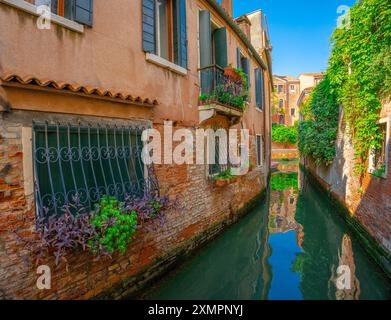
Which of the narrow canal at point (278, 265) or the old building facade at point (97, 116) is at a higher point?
the old building facade at point (97, 116)

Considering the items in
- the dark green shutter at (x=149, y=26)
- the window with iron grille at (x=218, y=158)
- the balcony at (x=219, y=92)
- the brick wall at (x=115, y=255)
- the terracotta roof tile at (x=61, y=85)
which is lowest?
the brick wall at (x=115, y=255)

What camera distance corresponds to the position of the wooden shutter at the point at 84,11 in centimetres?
320

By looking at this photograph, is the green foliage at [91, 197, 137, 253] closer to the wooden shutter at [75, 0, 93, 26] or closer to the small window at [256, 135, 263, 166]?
the wooden shutter at [75, 0, 93, 26]

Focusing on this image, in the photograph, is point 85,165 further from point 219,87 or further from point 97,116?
point 219,87

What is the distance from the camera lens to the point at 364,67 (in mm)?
5879

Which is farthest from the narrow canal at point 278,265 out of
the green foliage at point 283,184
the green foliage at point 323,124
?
the green foliage at point 283,184

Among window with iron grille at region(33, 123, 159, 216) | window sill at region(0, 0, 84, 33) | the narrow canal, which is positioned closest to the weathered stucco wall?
the narrow canal

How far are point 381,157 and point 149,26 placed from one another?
19.4ft

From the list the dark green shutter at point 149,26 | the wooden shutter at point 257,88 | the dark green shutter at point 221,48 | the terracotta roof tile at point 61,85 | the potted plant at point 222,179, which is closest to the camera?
the terracotta roof tile at point 61,85

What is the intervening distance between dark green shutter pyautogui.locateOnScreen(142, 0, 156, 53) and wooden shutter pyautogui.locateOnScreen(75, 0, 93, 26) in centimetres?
105

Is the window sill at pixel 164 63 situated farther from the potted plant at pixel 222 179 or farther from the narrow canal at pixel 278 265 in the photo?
the narrow canal at pixel 278 265

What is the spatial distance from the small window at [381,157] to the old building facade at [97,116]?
3610 millimetres

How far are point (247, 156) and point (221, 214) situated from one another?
3.18 m

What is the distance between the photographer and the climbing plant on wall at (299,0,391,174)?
5.16m
